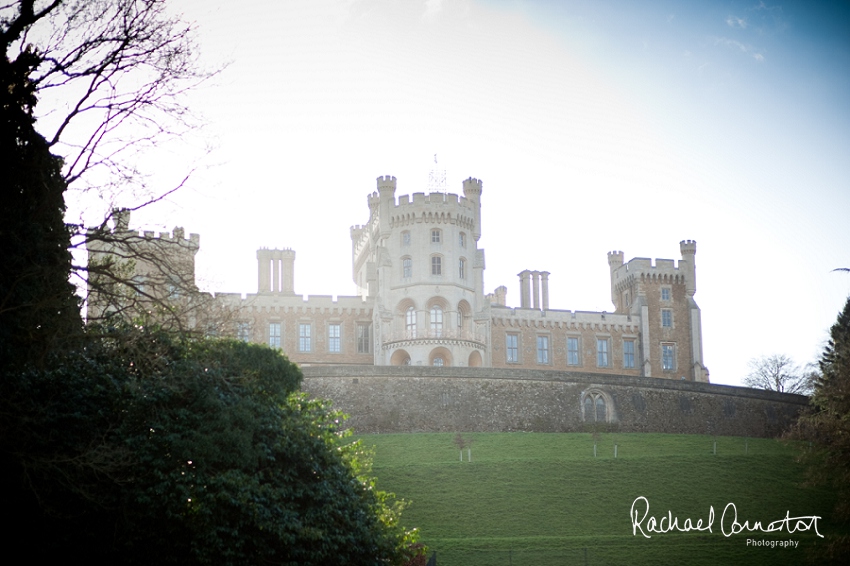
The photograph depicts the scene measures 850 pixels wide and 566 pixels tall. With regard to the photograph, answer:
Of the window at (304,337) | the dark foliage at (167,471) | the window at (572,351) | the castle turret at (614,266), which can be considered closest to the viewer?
the dark foliage at (167,471)

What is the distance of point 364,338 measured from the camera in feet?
196

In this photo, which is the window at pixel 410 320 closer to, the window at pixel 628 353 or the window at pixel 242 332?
the window at pixel 242 332

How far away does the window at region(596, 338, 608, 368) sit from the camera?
63.2m

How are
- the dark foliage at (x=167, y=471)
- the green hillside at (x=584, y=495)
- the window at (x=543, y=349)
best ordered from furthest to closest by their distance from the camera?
the window at (x=543, y=349) → the green hillside at (x=584, y=495) → the dark foliage at (x=167, y=471)

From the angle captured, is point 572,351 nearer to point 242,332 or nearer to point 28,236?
point 242,332

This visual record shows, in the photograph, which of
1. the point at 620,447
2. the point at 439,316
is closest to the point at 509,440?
the point at 620,447

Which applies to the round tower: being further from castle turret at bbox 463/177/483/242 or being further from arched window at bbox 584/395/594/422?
arched window at bbox 584/395/594/422

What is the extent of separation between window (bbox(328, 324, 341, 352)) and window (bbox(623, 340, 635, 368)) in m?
17.6

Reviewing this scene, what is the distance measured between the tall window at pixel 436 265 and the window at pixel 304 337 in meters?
8.20

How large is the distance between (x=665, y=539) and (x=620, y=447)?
11.5m

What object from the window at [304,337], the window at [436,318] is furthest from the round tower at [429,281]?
the window at [304,337]

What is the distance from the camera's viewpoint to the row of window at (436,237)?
57656mm

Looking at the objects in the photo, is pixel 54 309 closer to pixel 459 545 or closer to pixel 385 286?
pixel 459 545

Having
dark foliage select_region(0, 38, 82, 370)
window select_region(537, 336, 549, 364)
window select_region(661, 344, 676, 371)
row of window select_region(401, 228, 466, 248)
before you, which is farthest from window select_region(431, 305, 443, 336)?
dark foliage select_region(0, 38, 82, 370)
